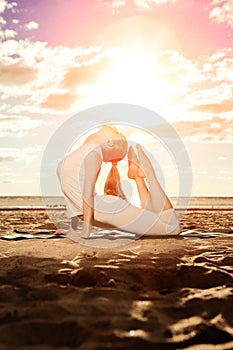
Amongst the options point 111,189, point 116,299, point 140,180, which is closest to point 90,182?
point 111,189

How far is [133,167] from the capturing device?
6.54 meters

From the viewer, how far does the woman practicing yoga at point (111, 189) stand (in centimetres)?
609

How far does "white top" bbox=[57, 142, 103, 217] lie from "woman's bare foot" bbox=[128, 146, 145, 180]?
55 centimetres

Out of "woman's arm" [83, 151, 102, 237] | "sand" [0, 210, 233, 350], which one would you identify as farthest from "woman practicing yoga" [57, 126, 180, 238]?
"sand" [0, 210, 233, 350]

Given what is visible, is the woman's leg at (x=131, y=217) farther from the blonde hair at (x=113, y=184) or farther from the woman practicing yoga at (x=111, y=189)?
the blonde hair at (x=113, y=184)

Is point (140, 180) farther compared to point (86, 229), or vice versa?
point (140, 180)

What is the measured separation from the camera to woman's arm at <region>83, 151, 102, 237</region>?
5.97 meters

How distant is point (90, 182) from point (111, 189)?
71 centimetres

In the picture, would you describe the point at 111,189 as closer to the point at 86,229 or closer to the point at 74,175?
the point at 74,175

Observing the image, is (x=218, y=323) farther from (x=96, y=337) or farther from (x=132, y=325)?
(x=96, y=337)

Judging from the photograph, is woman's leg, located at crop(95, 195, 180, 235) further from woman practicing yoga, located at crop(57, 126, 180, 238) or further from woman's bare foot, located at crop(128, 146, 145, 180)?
woman's bare foot, located at crop(128, 146, 145, 180)

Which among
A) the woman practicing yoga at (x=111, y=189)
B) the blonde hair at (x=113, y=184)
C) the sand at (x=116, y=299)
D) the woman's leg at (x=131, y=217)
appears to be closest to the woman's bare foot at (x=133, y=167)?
the woman practicing yoga at (x=111, y=189)

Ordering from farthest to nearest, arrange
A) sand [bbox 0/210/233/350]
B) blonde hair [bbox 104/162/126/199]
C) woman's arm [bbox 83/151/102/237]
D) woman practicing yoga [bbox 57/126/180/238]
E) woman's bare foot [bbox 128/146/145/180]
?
blonde hair [bbox 104/162/126/199]
woman's bare foot [bbox 128/146/145/180]
woman practicing yoga [bbox 57/126/180/238]
woman's arm [bbox 83/151/102/237]
sand [bbox 0/210/233/350]

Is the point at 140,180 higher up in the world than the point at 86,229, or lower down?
higher up
